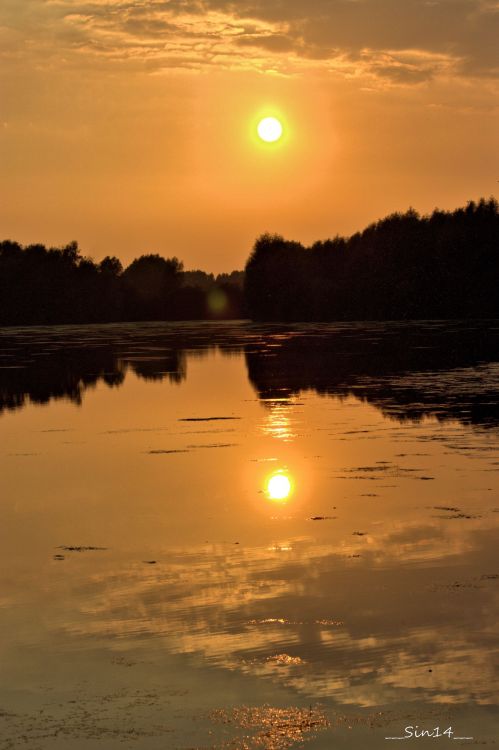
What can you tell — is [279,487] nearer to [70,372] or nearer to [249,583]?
[249,583]

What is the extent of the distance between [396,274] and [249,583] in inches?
5419

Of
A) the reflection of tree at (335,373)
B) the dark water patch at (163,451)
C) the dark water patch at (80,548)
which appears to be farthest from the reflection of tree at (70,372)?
the dark water patch at (80,548)

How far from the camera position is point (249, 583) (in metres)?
9.96

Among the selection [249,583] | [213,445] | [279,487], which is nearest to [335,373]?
[213,445]

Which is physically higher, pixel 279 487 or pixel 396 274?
pixel 396 274

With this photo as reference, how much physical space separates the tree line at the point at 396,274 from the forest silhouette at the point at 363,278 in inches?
4.6

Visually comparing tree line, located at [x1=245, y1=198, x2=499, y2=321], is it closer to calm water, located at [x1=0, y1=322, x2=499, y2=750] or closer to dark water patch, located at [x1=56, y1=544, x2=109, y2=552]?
calm water, located at [x1=0, y1=322, x2=499, y2=750]

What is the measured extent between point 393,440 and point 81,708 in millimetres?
13361

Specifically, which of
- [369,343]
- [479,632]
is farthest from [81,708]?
[369,343]

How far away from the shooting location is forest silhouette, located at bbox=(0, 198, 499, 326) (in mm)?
137750

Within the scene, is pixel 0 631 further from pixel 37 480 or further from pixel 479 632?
pixel 37 480

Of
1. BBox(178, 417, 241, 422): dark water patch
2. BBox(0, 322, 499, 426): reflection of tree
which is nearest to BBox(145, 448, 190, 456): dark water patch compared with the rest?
BBox(178, 417, 241, 422): dark water patch

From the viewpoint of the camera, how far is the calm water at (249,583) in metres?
7.05

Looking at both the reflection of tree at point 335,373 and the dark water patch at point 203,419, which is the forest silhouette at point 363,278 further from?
the dark water patch at point 203,419
